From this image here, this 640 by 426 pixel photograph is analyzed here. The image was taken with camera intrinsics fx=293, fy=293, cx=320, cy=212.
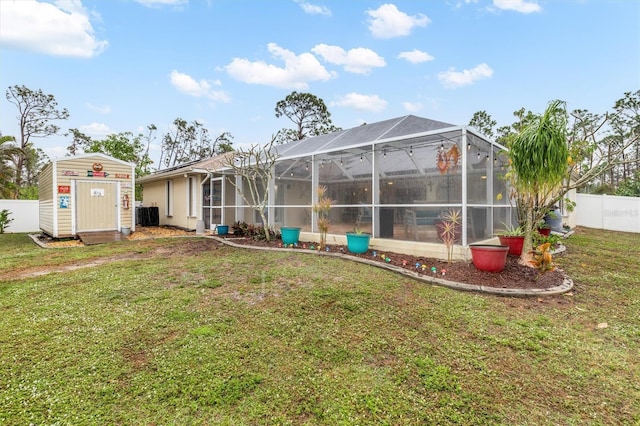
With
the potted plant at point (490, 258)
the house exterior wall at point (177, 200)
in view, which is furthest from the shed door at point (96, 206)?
the potted plant at point (490, 258)

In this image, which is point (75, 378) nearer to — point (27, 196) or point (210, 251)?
point (210, 251)

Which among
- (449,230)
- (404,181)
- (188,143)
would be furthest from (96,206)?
(188,143)

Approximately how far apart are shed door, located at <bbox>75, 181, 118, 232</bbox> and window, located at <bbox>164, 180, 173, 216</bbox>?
3.80m

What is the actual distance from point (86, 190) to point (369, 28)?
36.8 feet

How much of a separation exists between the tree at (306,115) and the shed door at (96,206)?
57.4 ft

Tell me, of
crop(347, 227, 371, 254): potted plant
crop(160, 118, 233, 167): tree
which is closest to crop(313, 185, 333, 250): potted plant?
crop(347, 227, 371, 254): potted plant

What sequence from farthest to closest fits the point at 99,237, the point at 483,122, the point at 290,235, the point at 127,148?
the point at 483,122 < the point at 127,148 < the point at 99,237 < the point at 290,235

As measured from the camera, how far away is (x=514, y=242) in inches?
251

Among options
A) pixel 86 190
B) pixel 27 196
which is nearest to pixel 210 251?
pixel 86 190

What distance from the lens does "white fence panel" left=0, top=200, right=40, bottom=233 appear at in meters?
12.9

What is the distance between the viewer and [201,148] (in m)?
29.7

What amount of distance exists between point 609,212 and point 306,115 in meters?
21.5

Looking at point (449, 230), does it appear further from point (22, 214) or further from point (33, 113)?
point (33, 113)

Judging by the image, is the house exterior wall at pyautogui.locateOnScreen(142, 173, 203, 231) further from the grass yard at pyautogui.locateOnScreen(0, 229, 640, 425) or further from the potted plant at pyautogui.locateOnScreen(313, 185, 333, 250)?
the grass yard at pyautogui.locateOnScreen(0, 229, 640, 425)
